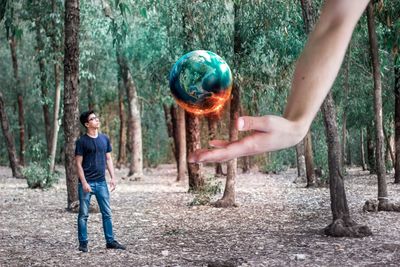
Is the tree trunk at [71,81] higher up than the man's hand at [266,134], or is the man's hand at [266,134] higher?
the tree trunk at [71,81]

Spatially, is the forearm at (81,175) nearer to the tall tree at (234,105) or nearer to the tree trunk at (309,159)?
the tall tree at (234,105)

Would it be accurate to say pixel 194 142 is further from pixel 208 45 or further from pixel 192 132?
pixel 208 45

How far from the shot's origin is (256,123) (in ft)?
2.33

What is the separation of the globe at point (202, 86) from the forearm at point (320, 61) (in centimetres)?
50

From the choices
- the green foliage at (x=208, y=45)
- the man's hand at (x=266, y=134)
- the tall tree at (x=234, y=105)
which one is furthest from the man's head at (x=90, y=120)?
the man's hand at (x=266, y=134)

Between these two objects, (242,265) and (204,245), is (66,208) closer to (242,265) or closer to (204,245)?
(204,245)

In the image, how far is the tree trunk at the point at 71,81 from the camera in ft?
40.9

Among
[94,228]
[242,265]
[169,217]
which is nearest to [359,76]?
[169,217]

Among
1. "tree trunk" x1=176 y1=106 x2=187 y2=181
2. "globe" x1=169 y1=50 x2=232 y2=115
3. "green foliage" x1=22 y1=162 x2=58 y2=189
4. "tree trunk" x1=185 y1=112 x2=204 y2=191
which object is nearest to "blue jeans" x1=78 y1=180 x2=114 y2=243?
"globe" x1=169 y1=50 x2=232 y2=115

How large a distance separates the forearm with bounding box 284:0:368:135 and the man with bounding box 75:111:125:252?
302 inches

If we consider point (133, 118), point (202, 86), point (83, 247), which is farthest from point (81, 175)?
point (133, 118)

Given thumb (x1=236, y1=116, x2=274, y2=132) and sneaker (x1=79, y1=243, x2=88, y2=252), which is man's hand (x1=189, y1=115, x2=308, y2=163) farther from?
sneaker (x1=79, y1=243, x2=88, y2=252)

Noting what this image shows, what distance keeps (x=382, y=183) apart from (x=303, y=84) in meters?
12.2

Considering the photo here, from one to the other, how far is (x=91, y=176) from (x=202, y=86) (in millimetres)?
7256
